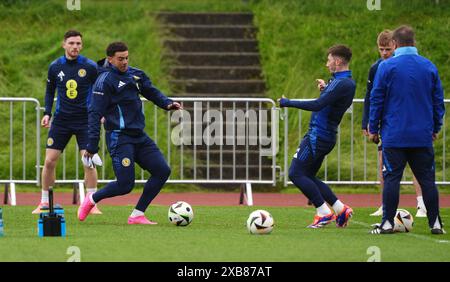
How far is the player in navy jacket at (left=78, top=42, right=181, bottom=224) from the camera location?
12.8 m

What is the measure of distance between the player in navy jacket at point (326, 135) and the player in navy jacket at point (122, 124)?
4.71 ft

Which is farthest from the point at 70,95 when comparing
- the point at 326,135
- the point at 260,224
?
the point at 260,224

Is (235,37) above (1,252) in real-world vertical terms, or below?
above

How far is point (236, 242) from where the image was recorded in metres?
10.8

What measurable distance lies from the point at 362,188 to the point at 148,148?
6.81 meters

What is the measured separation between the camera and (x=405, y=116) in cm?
1152

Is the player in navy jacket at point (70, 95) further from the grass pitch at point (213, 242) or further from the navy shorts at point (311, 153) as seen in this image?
the navy shorts at point (311, 153)

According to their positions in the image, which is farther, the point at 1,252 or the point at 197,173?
the point at 197,173

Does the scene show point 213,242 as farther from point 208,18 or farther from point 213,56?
point 208,18

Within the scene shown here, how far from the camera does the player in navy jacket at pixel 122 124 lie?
12.8 m

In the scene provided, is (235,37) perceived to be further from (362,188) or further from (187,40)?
(362,188)

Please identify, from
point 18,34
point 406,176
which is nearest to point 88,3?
point 18,34

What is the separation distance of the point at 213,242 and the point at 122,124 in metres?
2.48

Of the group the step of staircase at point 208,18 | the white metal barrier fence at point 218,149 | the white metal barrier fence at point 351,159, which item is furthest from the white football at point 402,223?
the step of staircase at point 208,18
